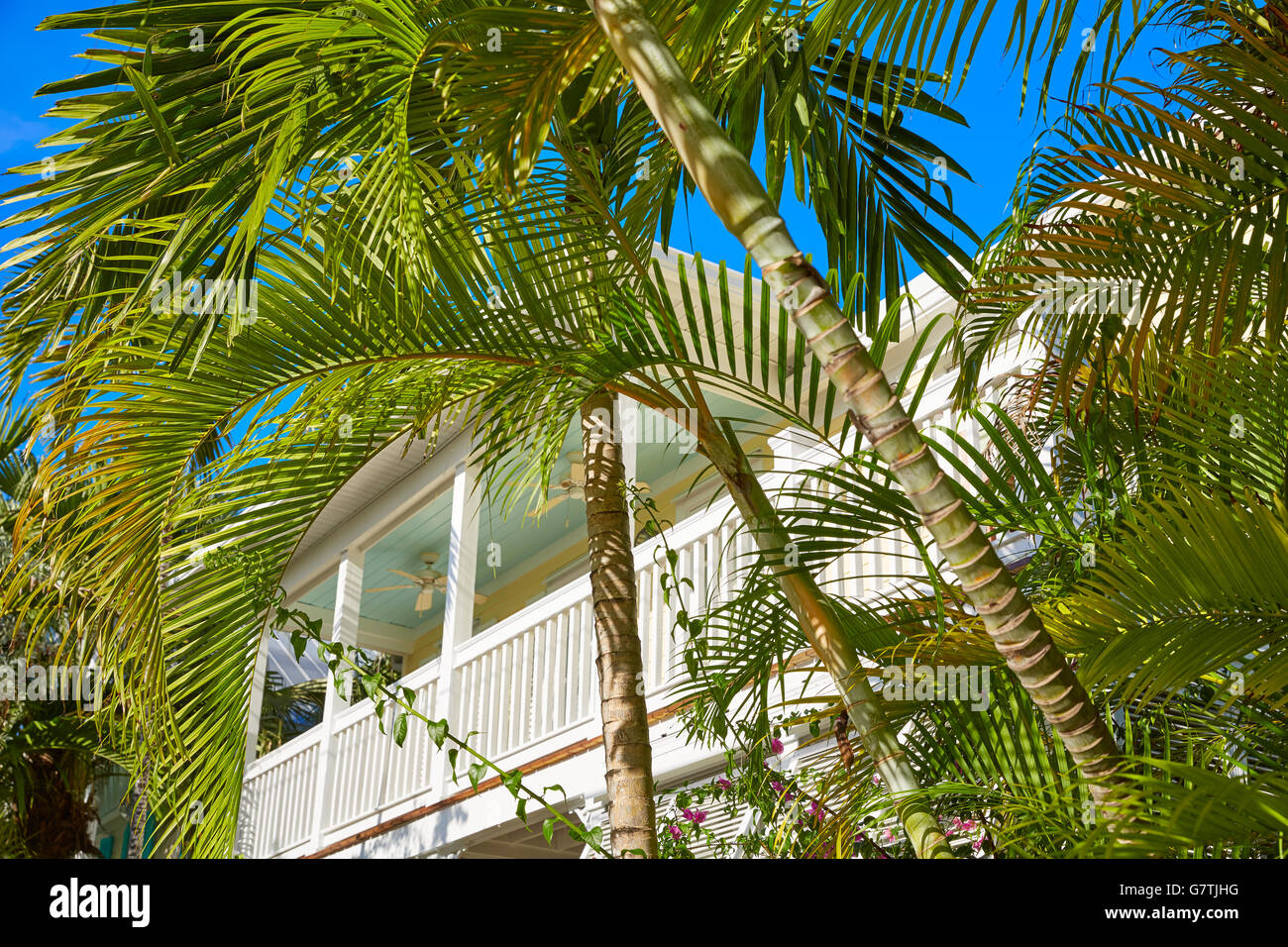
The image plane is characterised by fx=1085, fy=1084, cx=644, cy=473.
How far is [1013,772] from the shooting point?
7.34 feet

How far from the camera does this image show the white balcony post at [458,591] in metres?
8.57

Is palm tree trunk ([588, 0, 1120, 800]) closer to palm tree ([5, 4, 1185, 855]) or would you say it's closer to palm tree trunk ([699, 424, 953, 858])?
palm tree ([5, 4, 1185, 855])

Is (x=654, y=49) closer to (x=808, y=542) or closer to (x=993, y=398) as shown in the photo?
(x=808, y=542)

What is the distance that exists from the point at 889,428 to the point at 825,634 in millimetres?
818

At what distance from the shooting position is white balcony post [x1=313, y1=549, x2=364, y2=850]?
9367mm

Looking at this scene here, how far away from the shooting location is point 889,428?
1666mm

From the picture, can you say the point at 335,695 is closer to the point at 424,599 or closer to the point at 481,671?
the point at 481,671

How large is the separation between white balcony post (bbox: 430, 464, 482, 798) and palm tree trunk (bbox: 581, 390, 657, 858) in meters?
4.97

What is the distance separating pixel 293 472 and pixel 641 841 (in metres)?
1.47

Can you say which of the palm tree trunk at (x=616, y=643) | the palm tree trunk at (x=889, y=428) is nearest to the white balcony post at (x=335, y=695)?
the palm tree trunk at (x=616, y=643)

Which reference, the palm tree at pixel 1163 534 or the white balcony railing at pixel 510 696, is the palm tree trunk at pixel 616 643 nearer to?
the palm tree at pixel 1163 534

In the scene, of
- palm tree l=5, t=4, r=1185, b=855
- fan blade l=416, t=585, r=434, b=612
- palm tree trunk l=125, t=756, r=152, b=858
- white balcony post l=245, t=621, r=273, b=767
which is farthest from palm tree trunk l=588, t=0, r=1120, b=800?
fan blade l=416, t=585, r=434, b=612

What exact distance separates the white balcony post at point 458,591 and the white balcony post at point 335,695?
0.82m

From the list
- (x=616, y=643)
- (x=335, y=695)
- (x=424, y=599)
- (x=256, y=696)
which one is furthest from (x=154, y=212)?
(x=424, y=599)
